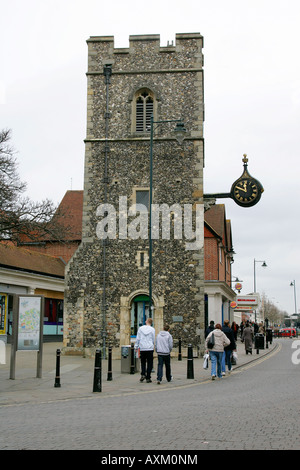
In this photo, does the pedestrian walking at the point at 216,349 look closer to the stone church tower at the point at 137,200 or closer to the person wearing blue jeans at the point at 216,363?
the person wearing blue jeans at the point at 216,363

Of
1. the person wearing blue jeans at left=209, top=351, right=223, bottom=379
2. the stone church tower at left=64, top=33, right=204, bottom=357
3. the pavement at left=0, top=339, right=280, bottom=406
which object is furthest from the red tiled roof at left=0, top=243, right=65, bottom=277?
the person wearing blue jeans at left=209, top=351, right=223, bottom=379

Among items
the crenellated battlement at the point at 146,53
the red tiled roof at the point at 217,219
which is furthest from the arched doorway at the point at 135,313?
the red tiled roof at the point at 217,219

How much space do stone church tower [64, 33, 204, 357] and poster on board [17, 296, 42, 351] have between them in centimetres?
921

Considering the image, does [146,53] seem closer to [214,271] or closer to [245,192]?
[245,192]

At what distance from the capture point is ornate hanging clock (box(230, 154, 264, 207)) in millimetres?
25438

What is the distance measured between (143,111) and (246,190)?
21.1 feet

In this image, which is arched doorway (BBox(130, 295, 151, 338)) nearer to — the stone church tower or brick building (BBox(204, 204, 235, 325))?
the stone church tower

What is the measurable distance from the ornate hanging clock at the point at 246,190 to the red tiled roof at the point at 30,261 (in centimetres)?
1453

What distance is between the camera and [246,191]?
83.7 feet

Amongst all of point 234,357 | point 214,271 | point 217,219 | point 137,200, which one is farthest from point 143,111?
point 217,219

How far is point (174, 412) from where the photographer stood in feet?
32.0
